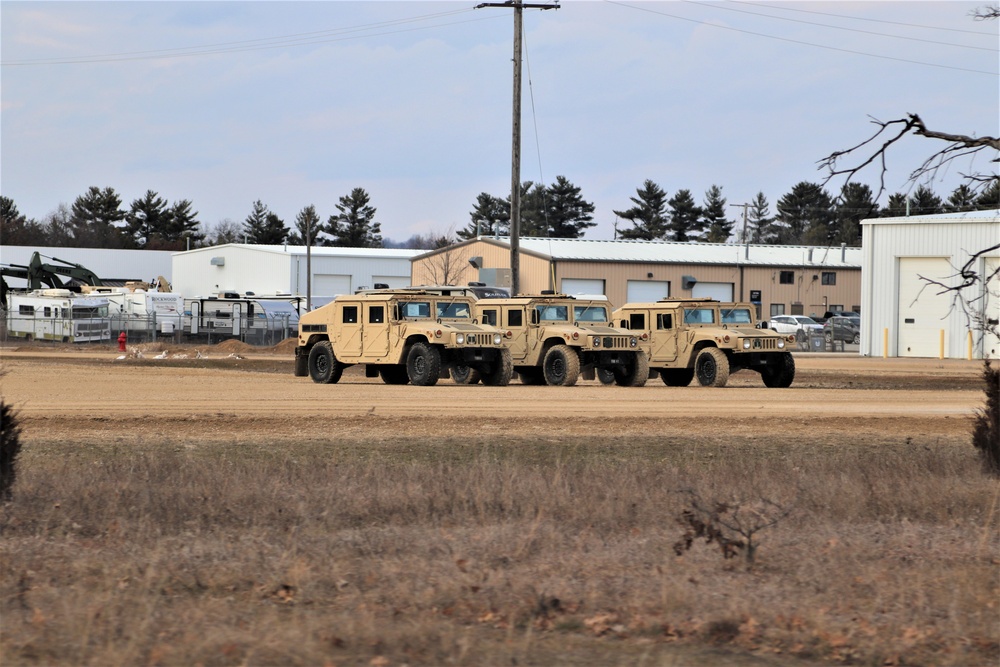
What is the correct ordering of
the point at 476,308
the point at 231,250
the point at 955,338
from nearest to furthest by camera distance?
the point at 476,308
the point at 955,338
the point at 231,250

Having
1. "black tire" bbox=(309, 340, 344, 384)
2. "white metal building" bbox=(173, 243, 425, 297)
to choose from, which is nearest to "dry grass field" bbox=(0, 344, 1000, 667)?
"black tire" bbox=(309, 340, 344, 384)

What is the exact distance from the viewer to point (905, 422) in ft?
59.6

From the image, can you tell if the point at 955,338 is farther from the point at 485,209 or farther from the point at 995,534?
the point at 485,209

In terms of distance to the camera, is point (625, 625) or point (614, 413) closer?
point (625, 625)

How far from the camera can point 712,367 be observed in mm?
26688

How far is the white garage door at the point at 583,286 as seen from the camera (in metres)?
64.9

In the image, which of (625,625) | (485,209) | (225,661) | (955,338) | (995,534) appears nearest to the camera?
(225,661)

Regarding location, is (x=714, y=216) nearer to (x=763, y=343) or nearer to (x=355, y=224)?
(x=355, y=224)

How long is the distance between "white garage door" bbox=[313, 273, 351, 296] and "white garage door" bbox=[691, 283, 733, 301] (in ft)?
79.0

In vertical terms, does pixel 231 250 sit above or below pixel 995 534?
above

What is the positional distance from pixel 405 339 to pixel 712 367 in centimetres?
659

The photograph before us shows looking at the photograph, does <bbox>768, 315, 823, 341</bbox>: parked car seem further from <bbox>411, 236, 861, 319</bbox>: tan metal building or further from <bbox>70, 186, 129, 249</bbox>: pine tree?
<bbox>70, 186, 129, 249</bbox>: pine tree

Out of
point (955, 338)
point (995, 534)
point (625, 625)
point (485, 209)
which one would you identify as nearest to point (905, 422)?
point (995, 534)

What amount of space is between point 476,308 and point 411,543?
1905 centimetres
